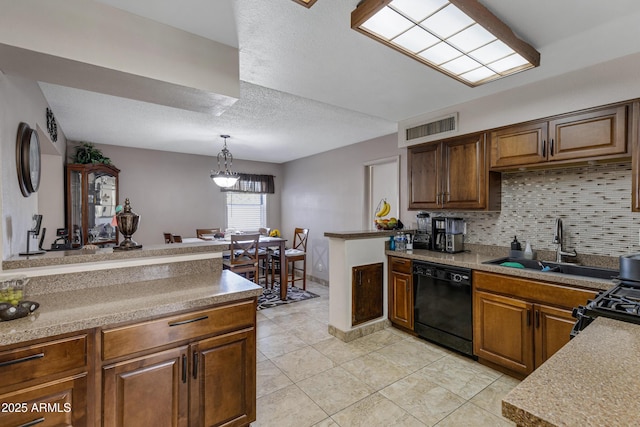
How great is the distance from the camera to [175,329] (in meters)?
1.54

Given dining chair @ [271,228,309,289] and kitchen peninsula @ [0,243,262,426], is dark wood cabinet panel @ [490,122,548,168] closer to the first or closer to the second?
kitchen peninsula @ [0,243,262,426]

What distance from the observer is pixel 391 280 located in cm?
340

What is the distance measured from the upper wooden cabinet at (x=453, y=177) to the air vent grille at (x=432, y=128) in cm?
12

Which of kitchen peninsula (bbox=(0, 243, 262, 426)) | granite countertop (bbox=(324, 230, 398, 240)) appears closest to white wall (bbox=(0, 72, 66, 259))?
kitchen peninsula (bbox=(0, 243, 262, 426))

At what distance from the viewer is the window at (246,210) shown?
20.6ft

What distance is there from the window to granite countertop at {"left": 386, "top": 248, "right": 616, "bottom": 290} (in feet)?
12.8

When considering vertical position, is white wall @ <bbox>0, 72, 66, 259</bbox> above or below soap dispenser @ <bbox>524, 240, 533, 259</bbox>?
above

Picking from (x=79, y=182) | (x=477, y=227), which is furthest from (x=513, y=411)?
(x=79, y=182)

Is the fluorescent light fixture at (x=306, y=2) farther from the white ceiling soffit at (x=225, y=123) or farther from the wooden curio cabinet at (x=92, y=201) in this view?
the wooden curio cabinet at (x=92, y=201)

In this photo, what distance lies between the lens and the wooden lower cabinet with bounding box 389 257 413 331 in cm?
319

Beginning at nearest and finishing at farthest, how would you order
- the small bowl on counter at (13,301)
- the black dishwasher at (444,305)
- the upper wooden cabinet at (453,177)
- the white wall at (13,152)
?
the small bowl on counter at (13,301), the white wall at (13,152), the black dishwasher at (444,305), the upper wooden cabinet at (453,177)

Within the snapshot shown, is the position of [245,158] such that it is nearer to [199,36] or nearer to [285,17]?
[199,36]

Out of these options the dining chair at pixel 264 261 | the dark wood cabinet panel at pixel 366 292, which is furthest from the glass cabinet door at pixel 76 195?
the dark wood cabinet panel at pixel 366 292

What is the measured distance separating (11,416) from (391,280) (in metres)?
3.02
